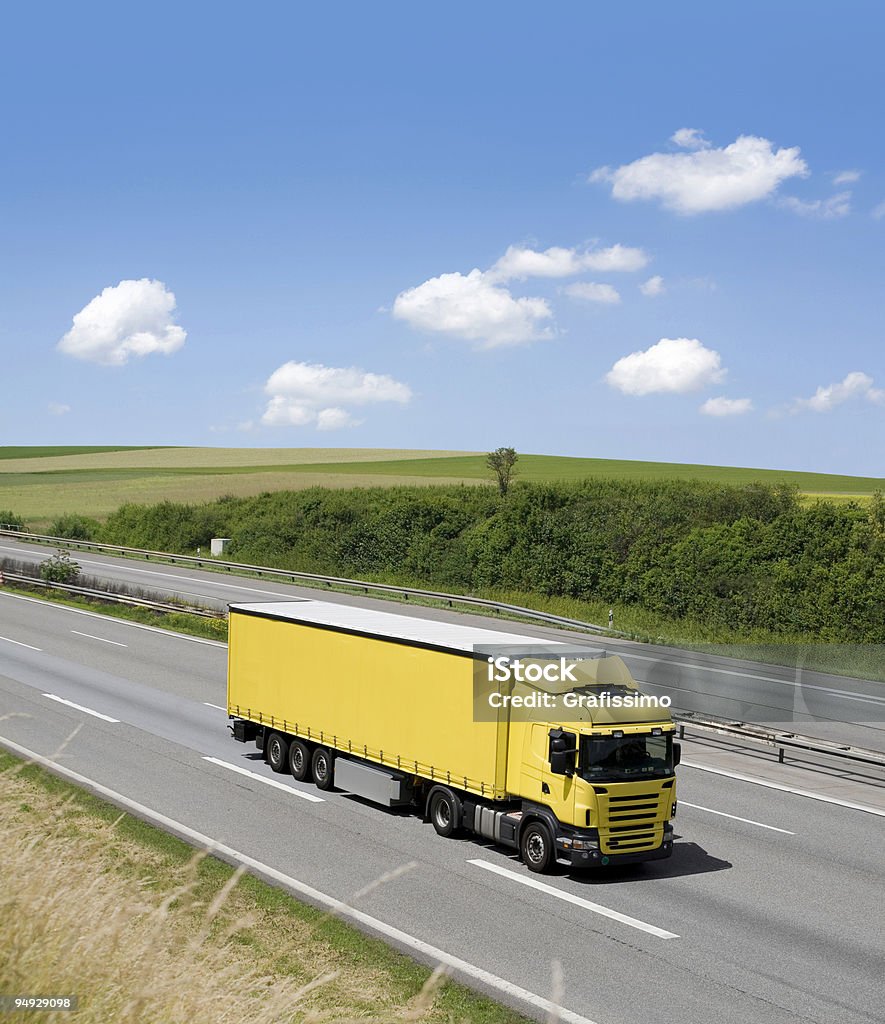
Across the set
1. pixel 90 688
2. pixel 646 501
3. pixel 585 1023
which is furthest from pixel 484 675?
pixel 646 501

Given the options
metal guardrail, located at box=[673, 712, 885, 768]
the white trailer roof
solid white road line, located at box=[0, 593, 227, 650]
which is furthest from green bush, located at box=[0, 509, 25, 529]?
metal guardrail, located at box=[673, 712, 885, 768]

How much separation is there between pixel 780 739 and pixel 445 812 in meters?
9.55

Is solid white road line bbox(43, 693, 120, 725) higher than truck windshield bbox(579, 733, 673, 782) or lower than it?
lower

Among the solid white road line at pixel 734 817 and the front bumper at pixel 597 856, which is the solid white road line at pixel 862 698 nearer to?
the solid white road line at pixel 734 817

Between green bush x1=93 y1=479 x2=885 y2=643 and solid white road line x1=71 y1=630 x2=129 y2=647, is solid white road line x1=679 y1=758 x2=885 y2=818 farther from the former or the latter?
green bush x1=93 y1=479 x2=885 y2=643

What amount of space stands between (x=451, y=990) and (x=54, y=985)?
21.3ft

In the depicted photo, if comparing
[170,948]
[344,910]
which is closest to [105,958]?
[344,910]

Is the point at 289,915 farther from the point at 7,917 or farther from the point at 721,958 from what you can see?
the point at 7,917

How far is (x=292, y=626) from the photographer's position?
21.0 metres

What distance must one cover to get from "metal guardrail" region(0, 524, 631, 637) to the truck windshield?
83.2ft

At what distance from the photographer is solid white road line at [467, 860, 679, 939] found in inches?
539

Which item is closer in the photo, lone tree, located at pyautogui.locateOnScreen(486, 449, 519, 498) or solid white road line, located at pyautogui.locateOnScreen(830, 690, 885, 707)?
solid white road line, located at pyautogui.locateOnScreen(830, 690, 885, 707)

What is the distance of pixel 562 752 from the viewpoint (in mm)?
15406

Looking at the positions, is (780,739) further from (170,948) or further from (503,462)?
(503,462)
